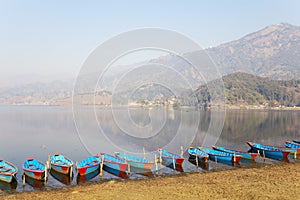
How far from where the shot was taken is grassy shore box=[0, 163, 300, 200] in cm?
1900

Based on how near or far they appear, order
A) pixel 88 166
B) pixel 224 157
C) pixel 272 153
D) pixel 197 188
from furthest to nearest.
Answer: pixel 272 153
pixel 224 157
pixel 88 166
pixel 197 188

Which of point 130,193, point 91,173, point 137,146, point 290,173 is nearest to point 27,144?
point 137,146

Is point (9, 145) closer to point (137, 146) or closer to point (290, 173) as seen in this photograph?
point (137, 146)

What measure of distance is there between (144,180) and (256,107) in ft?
538

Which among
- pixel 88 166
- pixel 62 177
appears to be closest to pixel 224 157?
pixel 88 166

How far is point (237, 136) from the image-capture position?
5934 centimetres

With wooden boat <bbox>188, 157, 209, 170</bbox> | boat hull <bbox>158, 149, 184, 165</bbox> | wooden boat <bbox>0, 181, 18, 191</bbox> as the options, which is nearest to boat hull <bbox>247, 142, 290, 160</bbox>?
wooden boat <bbox>188, 157, 209, 170</bbox>

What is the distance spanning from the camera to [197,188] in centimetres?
2081

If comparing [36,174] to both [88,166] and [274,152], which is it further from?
[274,152]

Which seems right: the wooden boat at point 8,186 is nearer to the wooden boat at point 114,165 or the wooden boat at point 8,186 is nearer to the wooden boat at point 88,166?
the wooden boat at point 88,166

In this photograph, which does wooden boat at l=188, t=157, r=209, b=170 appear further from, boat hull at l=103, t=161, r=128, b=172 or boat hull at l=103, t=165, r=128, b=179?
boat hull at l=103, t=165, r=128, b=179

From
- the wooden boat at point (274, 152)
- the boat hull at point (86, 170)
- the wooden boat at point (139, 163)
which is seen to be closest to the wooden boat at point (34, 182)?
the boat hull at point (86, 170)

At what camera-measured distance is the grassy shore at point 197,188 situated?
748 inches

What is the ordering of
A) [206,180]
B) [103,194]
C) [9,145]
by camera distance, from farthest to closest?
1. [9,145]
2. [206,180]
3. [103,194]
